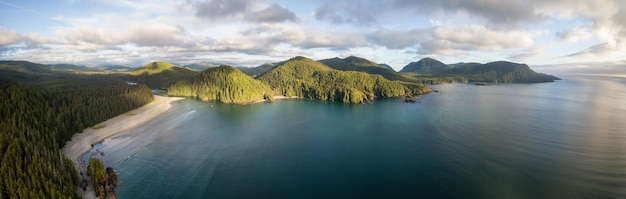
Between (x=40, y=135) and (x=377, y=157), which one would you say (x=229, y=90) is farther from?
(x=377, y=157)

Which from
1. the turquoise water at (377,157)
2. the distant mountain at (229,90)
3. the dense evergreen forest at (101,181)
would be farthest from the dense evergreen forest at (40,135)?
the distant mountain at (229,90)

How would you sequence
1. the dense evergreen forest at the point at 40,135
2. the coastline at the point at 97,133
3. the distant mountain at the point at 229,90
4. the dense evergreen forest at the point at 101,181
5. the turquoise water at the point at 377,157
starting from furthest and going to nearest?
the distant mountain at the point at 229,90 → the coastline at the point at 97,133 → the turquoise water at the point at 377,157 → the dense evergreen forest at the point at 101,181 → the dense evergreen forest at the point at 40,135

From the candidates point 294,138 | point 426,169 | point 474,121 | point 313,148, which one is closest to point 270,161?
point 313,148

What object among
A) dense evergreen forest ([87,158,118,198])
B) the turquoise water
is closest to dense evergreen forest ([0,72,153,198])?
dense evergreen forest ([87,158,118,198])

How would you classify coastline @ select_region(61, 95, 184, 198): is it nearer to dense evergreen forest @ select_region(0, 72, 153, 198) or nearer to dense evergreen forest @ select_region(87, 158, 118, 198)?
dense evergreen forest @ select_region(87, 158, 118, 198)

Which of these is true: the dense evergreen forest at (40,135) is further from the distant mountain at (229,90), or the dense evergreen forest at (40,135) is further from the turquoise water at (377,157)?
the distant mountain at (229,90)

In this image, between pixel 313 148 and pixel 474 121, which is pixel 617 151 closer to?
pixel 474 121
